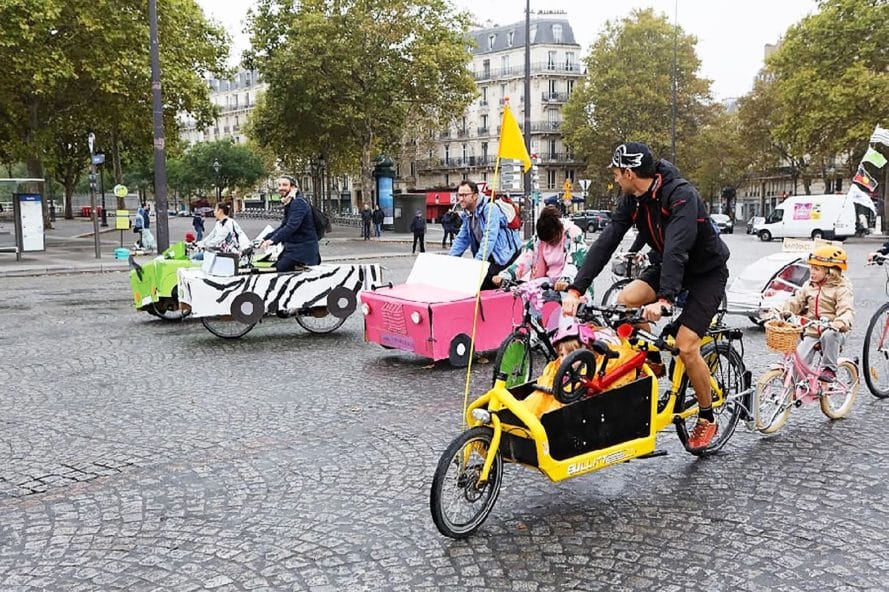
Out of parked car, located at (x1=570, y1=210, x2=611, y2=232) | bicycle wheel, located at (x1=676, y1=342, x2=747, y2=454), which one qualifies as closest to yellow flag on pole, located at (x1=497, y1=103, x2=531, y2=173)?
bicycle wheel, located at (x1=676, y1=342, x2=747, y2=454)

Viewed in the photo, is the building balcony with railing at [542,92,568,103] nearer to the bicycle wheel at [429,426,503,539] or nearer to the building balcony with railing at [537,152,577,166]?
the building balcony with railing at [537,152,577,166]

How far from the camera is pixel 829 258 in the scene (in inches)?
242

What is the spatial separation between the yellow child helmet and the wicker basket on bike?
24.8 inches

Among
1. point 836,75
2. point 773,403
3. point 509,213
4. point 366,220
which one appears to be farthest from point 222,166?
point 773,403

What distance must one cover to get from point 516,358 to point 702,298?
148 centimetres

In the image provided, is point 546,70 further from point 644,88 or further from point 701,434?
point 701,434

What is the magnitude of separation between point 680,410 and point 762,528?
37.7 inches

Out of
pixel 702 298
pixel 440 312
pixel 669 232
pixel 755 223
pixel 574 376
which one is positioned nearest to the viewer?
pixel 574 376

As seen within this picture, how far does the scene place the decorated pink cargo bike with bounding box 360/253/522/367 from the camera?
8266mm

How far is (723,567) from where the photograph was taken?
3930 millimetres

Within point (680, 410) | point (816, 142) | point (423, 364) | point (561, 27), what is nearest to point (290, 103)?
point (816, 142)

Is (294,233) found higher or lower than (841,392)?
higher

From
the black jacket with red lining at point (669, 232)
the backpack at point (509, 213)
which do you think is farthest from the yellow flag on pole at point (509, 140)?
the backpack at point (509, 213)

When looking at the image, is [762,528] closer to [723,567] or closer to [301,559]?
[723,567]
